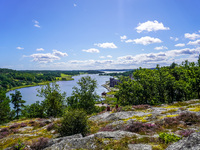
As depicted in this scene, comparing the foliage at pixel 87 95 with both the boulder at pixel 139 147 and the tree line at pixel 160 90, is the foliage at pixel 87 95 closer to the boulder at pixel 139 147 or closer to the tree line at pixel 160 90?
the tree line at pixel 160 90

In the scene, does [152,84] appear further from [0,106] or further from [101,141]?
[0,106]

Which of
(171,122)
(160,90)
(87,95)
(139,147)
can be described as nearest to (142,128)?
(171,122)

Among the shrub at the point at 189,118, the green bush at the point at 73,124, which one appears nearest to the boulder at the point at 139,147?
the green bush at the point at 73,124

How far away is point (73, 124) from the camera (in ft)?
46.1

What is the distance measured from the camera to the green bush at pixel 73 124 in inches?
551

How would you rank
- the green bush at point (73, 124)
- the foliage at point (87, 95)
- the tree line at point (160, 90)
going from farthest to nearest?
1. the foliage at point (87, 95)
2. the tree line at point (160, 90)
3. the green bush at point (73, 124)

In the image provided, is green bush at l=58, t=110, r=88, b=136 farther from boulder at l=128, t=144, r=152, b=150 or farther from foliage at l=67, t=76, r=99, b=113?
foliage at l=67, t=76, r=99, b=113

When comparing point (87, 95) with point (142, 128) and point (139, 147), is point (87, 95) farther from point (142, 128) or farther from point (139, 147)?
point (139, 147)

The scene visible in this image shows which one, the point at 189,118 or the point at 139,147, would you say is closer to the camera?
the point at 139,147

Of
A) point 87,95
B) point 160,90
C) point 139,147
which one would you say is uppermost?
point 139,147

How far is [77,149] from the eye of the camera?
9.18 meters

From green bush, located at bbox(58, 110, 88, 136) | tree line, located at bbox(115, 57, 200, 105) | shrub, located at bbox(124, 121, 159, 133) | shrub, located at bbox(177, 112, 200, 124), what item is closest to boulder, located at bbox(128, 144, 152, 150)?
shrub, located at bbox(124, 121, 159, 133)

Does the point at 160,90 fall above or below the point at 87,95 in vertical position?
above

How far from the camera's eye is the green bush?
14000 millimetres
